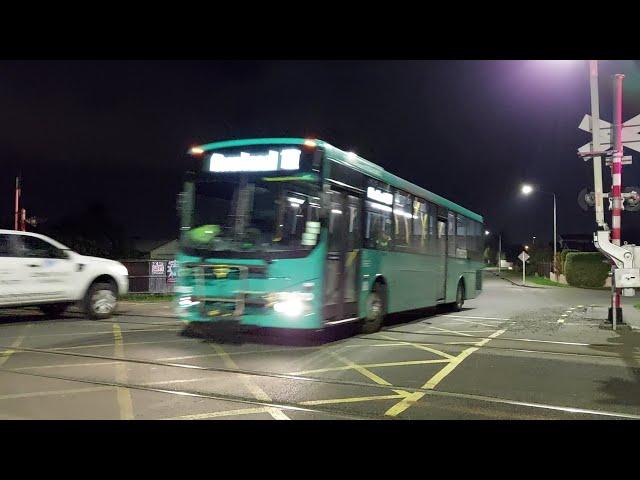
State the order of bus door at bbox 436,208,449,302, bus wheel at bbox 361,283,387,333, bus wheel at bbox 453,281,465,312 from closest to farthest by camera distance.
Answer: bus wheel at bbox 361,283,387,333, bus door at bbox 436,208,449,302, bus wheel at bbox 453,281,465,312

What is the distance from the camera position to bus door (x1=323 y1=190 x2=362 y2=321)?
930 centimetres

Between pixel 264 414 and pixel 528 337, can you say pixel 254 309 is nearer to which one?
pixel 264 414

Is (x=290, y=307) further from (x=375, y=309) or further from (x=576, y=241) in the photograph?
(x=576, y=241)

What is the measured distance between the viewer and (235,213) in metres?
9.21

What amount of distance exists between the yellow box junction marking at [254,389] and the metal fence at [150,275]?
47.6ft

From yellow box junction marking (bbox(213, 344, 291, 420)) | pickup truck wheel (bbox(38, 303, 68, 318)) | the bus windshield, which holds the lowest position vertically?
yellow box junction marking (bbox(213, 344, 291, 420))

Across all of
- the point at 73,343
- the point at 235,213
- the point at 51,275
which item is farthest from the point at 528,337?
the point at 51,275

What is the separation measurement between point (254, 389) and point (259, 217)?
3.42 metres

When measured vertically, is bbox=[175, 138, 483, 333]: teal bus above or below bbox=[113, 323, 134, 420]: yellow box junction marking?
above

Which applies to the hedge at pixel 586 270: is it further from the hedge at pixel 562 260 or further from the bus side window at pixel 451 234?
the bus side window at pixel 451 234

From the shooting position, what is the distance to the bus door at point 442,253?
Result: 1480 centimetres

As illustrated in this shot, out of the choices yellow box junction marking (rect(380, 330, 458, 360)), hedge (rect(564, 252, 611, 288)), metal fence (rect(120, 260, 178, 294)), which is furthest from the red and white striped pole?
hedge (rect(564, 252, 611, 288))

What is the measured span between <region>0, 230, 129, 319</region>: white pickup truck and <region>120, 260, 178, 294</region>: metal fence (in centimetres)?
885

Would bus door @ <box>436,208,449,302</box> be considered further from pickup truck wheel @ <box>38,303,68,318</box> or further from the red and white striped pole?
pickup truck wheel @ <box>38,303,68,318</box>
